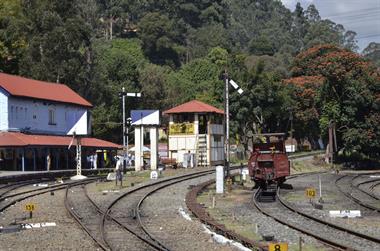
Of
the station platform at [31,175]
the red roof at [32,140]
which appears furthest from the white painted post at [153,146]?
the red roof at [32,140]

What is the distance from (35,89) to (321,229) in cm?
5067

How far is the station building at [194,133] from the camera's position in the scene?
65000 mm

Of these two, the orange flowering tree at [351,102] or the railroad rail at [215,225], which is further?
the orange flowering tree at [351,102]

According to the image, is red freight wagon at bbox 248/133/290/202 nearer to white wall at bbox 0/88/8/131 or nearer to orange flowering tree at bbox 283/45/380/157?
orange flowering tree at bbox 283/45/380/157

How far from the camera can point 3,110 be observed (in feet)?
195

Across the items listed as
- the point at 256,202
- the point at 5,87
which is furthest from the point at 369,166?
the point at 256,202

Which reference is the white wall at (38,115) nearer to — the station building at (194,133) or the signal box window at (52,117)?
the signal box window at (52,117)

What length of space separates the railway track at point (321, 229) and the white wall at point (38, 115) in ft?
115

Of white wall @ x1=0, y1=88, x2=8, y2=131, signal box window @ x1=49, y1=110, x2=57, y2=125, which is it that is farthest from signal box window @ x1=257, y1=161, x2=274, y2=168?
signal box window @ x1=49, y1=110, x2=57, y2=125

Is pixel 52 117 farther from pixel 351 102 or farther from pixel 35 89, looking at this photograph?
pixel 351 102

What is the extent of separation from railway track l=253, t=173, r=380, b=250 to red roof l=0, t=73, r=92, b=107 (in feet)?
132

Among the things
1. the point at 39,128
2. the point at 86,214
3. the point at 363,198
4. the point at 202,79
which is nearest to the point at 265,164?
the point at 363,198

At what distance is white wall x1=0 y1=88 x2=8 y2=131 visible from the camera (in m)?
59.3

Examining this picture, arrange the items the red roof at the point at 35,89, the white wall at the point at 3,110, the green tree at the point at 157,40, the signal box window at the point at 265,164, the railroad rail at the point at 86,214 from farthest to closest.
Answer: the green tree at the point at 157,40 → the red roof at the point at 35,89 → the white wall at the point at 3,110 → the signal box window at the point at 265,164 → the railroad rail at the point at 86,214
